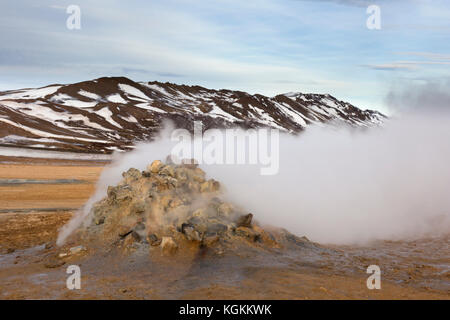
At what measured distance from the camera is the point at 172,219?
8.74 metres

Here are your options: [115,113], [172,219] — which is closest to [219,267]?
[172,219]

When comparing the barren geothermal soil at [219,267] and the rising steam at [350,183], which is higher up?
the rising steam at [350,183]

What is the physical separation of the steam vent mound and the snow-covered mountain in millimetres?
43439

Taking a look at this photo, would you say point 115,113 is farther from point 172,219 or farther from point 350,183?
point 172,219

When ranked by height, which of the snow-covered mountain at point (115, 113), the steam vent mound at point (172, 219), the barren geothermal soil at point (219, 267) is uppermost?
the snow-covered mountain at point (115, 113)

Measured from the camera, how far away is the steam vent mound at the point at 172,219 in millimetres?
8180

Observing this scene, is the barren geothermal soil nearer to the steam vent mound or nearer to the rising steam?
the steam vent mound

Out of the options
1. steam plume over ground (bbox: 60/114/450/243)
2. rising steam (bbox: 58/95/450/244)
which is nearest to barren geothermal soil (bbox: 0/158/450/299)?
rising steam (bbox: 58/95/450/244)

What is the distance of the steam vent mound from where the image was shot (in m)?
8.18

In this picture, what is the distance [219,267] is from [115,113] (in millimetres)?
82576

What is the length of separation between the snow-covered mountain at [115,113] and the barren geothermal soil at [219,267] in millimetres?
43992

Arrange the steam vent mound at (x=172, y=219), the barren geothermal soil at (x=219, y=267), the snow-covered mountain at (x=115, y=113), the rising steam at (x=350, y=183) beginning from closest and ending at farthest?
the barren geothermal soil at (x=219, y=267), the steam vent mound at (x=172, y=219), the rising steam at (x=350, y=183), the snow-covered mountain at (x=115, y=113)

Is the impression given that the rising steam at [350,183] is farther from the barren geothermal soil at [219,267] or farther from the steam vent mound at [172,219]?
the barren geothermal soil at [219,267]

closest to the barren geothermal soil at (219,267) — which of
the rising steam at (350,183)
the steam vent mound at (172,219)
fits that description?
the steam vent mound at (172,219)
